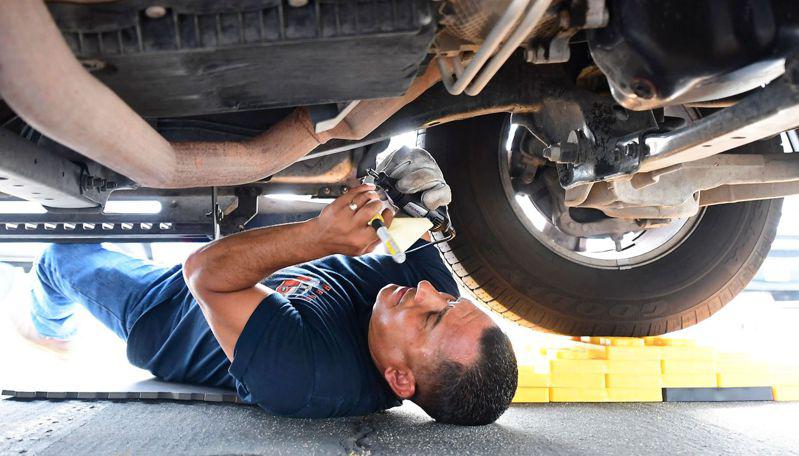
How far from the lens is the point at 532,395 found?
1.39 meters

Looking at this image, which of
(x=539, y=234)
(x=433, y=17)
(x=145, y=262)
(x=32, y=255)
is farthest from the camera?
(x=32, y=255)

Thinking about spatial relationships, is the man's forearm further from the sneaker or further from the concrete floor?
the sneaker

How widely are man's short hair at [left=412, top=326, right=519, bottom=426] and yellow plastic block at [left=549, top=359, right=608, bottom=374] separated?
254 mm

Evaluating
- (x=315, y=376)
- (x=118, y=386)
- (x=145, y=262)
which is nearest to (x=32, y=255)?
(x=145, y=262)

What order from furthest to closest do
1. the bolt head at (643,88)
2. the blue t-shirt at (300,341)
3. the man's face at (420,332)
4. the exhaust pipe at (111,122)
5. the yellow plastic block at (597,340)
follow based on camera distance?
the yellow plastic block at (597,340) < the man's face at (420,332) < the blue t-shirt at (300,341) < the bolt head at (643,88) < the exhaust pipe at (111,122)

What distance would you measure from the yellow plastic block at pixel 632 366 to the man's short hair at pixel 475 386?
1.18 ft

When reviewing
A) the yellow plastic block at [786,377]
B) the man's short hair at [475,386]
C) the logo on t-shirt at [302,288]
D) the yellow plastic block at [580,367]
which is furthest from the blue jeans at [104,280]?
the yellow plastic block at [786,377]

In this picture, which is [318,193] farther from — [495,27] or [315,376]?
[495,27]

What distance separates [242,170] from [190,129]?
141 mm

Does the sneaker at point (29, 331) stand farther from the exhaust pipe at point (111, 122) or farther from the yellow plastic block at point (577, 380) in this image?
the yellow plastic block at point (577, 380)

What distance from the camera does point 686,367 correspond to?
1.40m

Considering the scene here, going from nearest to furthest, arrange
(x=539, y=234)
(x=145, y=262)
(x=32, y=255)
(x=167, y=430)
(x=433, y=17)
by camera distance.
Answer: (x=433, y=17) → (x=167, y=430) → (x=539, y=234) → (x=145, y=262) → (x=32, y=255)

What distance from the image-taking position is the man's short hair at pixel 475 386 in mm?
1123

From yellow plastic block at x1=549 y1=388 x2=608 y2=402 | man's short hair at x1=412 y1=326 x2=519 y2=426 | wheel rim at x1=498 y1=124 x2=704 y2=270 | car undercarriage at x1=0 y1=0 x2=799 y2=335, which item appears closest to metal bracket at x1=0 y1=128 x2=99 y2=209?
car undercarriage at x1=0 y1=0 x2=799 y2=335
